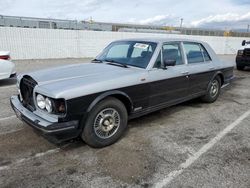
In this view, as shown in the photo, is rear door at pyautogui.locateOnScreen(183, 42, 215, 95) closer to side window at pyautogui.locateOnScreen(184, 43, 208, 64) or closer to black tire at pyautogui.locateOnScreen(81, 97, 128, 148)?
side window at pyautogui.locateOnScreen(184, 43, 208, 64)

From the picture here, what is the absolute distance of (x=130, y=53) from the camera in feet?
15.0

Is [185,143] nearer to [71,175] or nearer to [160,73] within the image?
[160,73]

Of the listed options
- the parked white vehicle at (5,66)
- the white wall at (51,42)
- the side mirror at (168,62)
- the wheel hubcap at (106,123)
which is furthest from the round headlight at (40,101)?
the white wall at (51,42)

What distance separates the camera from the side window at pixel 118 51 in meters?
4.68

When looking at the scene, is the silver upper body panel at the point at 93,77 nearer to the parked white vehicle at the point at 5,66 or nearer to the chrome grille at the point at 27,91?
the chrome grille at the point at 27,91

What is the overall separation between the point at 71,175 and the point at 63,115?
0.76 meters

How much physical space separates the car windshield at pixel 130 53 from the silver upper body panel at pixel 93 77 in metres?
0.12

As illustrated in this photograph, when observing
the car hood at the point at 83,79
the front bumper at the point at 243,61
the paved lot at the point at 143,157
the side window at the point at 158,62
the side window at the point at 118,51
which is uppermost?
the side window at the point at 118,51

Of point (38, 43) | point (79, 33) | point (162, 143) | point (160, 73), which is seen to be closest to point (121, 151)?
point (162, 143)

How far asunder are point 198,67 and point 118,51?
1.78 m

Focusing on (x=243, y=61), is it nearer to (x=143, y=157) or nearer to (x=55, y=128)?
(x=143, y=157)

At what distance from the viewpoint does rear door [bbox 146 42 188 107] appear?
4.19 meters

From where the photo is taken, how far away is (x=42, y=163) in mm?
3174

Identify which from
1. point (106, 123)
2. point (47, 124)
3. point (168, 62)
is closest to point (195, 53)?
point (168, 62)
